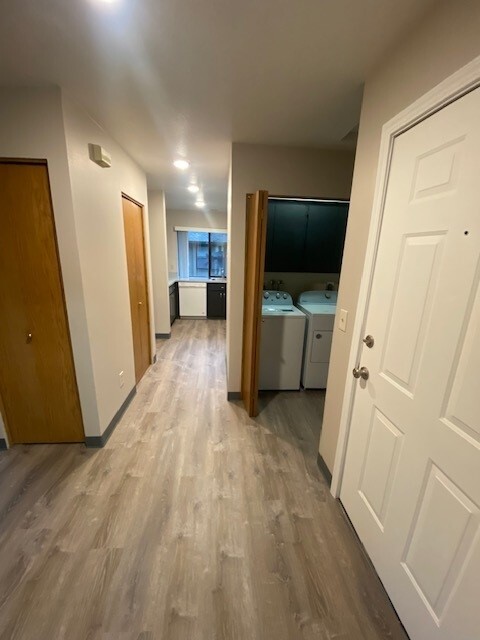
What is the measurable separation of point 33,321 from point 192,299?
3998 millimetres

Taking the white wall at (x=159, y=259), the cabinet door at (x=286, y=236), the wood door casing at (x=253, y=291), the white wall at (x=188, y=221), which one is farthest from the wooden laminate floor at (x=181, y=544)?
the white wall at (x=188, y=221)

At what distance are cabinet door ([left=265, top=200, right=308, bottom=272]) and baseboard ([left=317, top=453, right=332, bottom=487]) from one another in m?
2.26

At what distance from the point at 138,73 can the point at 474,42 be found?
1.42m

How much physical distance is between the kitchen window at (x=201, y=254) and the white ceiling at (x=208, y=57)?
14.1 ft

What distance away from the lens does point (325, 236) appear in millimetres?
3346

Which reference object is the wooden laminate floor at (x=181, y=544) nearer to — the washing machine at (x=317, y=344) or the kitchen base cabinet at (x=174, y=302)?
the washing machine at (x=317, y=344)

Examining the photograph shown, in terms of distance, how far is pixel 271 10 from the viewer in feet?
3.21

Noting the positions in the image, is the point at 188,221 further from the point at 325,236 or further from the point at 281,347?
the point at 281,347

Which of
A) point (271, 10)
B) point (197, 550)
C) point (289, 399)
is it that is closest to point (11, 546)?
point (197, 550)

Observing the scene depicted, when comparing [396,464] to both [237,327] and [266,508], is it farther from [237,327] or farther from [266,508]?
[237,327]

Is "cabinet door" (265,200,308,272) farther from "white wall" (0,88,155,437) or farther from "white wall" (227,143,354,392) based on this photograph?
"white wall" (0,88,155,437)

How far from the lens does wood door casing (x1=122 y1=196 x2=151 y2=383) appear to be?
2736 mm

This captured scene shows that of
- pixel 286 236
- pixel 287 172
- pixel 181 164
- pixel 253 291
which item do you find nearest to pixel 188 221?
pixel 181 164

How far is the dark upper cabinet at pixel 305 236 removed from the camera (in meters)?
3.24
